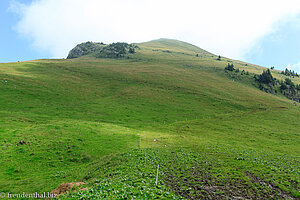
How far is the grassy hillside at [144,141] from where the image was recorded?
16.9 m

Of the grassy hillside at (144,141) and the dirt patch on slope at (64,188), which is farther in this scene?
the grassy hillside at (144,141)

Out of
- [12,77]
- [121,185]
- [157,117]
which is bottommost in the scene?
[157,117]

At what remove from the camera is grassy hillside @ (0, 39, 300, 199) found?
55.6 feet

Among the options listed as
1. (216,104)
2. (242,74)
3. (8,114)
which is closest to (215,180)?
(8,114)

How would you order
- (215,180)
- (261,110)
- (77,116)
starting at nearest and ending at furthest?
1. (215,180)
2. (77,116)
3. (261,110)

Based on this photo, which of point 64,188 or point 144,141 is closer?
point 64,188

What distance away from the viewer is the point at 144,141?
32.7 meters

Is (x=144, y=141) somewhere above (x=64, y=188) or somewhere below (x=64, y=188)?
below

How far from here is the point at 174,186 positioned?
51.1 ft

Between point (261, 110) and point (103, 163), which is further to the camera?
point (261, 110)

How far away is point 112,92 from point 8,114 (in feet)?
139

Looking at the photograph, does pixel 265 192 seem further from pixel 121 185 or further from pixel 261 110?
pixel 261 110

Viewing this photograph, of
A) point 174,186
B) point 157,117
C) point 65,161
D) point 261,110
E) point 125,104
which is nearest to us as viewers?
point 174,186

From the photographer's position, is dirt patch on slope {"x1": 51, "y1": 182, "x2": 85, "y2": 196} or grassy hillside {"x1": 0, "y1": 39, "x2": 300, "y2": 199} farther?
grassy hillside {"x1": 0, "y1": 39, "x2": 300, "y2": 199}
